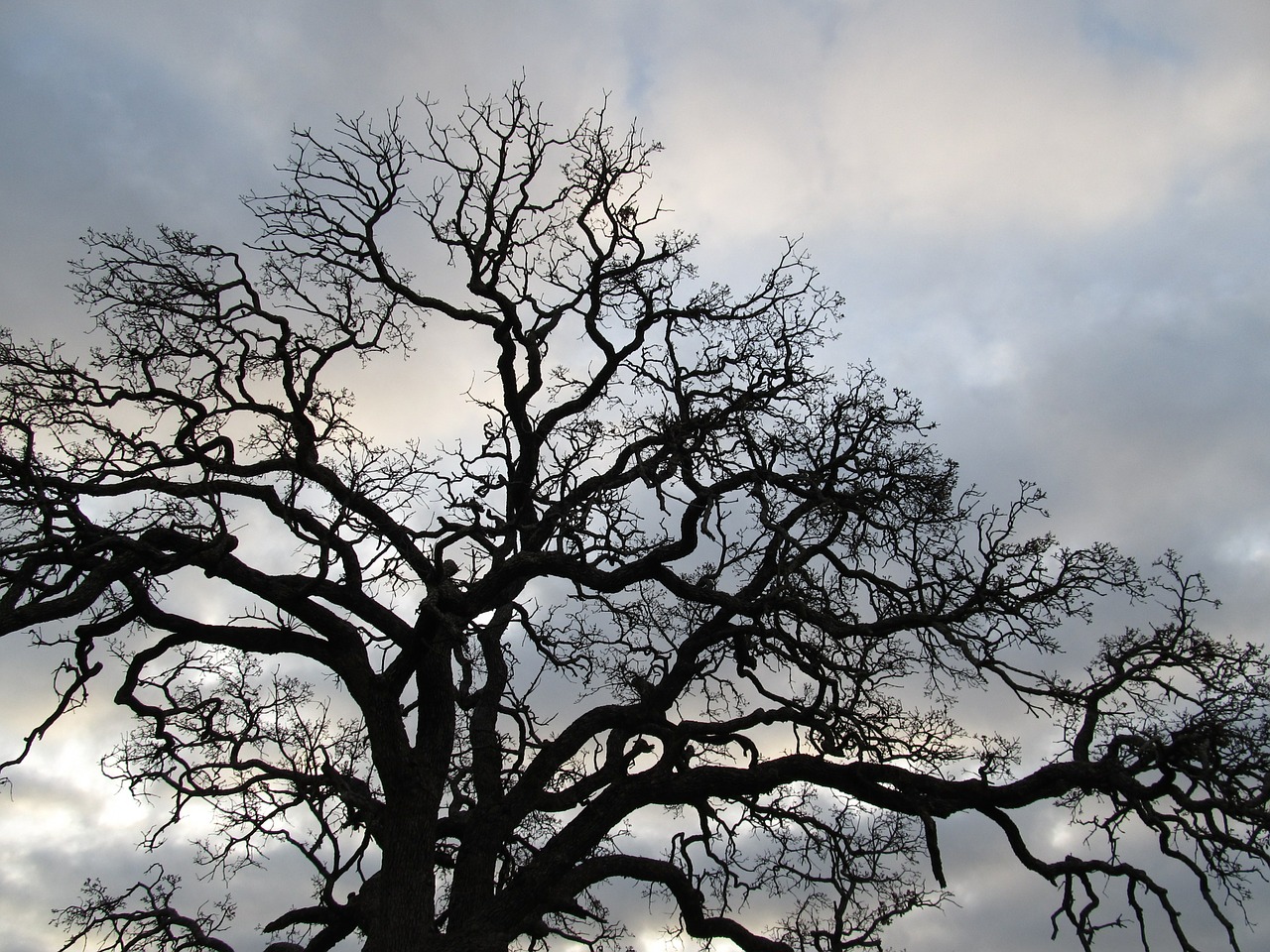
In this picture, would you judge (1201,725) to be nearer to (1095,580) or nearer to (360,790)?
(1095,580)

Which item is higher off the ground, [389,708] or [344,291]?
[344,291]

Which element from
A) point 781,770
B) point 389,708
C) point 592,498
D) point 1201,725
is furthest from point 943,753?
point 389,708

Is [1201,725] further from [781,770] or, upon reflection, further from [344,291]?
[344,291]

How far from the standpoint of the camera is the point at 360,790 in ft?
31.6

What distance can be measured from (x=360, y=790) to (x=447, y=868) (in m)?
2.41

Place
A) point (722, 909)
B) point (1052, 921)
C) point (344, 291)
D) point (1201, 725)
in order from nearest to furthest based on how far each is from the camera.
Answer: point (1201, 725) < point (1052, 921) < point (722, 909) < point (344, 291)

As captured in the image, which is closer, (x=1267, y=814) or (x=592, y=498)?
(x=1267, y=814)

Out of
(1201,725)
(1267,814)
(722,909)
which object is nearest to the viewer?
(1267,814)

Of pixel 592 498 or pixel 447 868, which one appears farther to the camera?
pixel 447 868

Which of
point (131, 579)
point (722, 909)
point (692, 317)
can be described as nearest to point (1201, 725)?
point (722, 909)

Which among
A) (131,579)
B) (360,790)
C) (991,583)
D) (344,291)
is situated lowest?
(360,790)

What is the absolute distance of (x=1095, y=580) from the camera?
9664mm

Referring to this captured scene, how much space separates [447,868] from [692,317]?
7304 millimetres

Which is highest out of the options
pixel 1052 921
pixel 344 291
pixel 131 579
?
pixel 344 291
